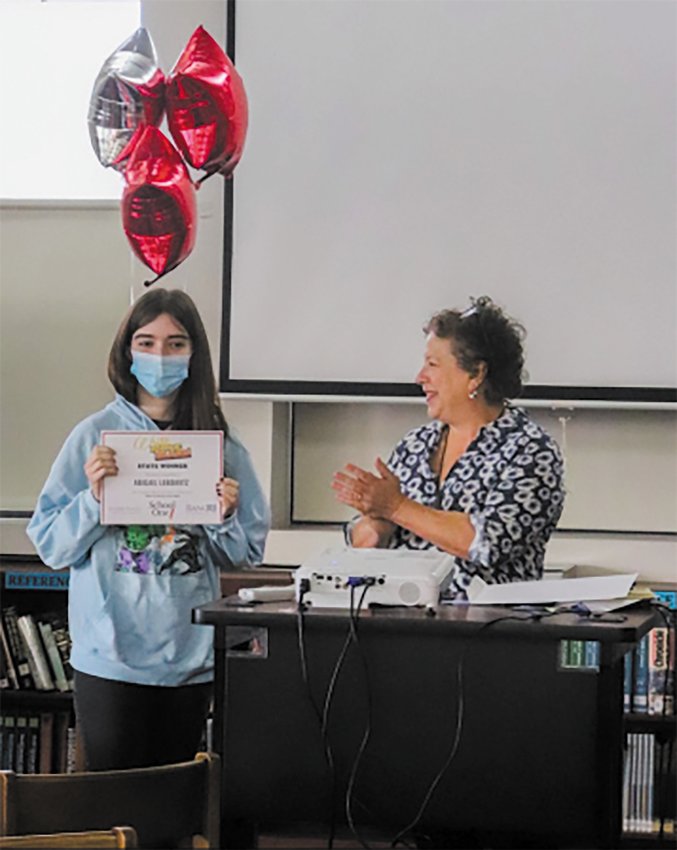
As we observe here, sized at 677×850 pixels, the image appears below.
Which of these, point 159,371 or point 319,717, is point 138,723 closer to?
point 159,371

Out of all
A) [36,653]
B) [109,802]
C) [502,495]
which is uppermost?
[502,495]

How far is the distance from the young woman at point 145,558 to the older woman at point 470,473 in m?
0.35

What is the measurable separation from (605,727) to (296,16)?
219 centimetres

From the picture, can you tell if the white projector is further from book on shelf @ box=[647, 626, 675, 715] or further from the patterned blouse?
book on shelf @ box=[647, 626, 675, 715]

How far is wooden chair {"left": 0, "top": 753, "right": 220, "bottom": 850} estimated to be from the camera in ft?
6.29

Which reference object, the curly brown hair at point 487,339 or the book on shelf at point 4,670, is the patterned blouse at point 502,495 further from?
the book on shelf at point 4,670

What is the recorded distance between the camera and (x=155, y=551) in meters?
3.29

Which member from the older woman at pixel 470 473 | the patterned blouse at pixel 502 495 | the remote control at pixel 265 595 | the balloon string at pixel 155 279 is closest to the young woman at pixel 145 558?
the balloon string at pixel 155 279

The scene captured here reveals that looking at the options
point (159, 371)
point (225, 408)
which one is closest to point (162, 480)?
point (159, 371)

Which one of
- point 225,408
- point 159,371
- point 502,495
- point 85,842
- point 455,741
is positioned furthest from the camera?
point 225,408

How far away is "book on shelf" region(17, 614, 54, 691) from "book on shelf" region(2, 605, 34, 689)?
0.01 m

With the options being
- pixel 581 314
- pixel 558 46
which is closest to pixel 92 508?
pixel 581 314

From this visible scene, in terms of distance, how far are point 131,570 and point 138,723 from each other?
14.1 inches

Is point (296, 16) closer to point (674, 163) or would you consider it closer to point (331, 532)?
point (674, 163)
